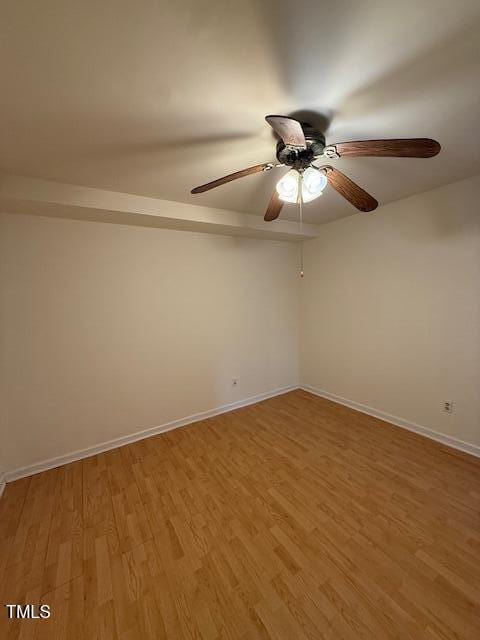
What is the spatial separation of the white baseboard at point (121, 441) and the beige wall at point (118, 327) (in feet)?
0.17

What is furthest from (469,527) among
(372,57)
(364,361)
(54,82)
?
(54,82)

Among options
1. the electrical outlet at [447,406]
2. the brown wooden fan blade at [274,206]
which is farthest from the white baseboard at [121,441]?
the brown wooden fan blade at [274,206]

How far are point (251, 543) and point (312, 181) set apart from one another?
6.94 ft

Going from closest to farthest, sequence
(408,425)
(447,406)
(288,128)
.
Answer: (288,128), (447,406), (408,425)

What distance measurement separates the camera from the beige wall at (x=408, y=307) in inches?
82.3

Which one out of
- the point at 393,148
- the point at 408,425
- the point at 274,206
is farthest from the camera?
the point at 408,425

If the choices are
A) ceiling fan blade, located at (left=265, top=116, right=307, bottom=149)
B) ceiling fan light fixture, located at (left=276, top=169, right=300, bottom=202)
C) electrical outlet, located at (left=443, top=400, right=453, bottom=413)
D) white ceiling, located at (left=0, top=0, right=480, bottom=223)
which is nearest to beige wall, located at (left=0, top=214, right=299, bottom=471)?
white ceiling, located at (left=0, top=0, right=480, bottom=223)

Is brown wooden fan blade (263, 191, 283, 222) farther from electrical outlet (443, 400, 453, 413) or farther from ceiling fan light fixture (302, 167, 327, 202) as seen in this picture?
electrical outlet (443, 400, 453, 413)

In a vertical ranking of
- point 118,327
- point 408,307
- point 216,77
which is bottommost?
point 118,327

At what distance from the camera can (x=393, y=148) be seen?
106 centimetres

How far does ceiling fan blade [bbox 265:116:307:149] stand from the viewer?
34.8 inches

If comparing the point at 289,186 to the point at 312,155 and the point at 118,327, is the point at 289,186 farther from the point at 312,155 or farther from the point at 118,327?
the point at 118,327

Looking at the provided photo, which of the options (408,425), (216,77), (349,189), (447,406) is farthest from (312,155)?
(408,425)

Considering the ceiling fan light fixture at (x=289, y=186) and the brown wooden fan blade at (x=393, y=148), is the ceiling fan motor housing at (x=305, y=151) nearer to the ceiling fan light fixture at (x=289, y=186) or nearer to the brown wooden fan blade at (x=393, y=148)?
the ceiling fan light fixture at (x=289, y=186)
